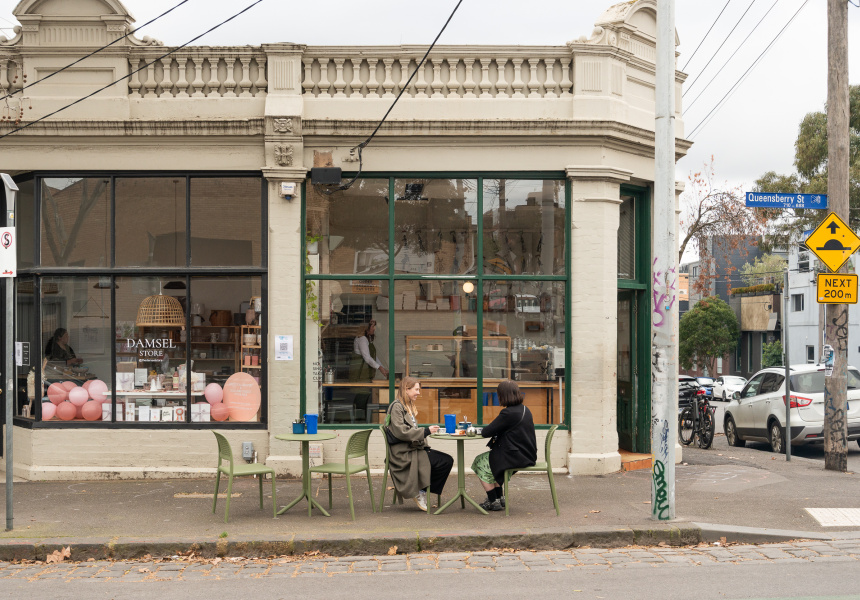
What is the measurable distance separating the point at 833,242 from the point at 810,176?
18.1 metres

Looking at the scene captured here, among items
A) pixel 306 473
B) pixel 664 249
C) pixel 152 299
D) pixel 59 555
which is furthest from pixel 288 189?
pixel 59 555

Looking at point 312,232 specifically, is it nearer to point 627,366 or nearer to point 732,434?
point 627,366

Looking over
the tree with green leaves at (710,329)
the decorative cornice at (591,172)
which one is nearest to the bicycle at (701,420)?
the decorative cornice at (591,172)

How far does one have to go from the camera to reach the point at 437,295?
1184 centimetres

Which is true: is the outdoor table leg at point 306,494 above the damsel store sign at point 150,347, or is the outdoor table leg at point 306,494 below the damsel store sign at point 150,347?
below

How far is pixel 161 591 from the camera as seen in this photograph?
22.0 feet

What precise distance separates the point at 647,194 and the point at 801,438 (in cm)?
614

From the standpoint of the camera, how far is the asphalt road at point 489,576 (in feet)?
21.6

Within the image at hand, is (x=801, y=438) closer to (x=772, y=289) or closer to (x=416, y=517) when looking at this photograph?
(x=416, y=517)

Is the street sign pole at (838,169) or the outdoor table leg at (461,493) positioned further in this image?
the street sign pole at (838,169)

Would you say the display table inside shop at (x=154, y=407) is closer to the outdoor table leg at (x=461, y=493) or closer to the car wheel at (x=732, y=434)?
the outdoor table leg at (x=461, y=493)

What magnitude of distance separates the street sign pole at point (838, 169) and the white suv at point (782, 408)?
8.31ft

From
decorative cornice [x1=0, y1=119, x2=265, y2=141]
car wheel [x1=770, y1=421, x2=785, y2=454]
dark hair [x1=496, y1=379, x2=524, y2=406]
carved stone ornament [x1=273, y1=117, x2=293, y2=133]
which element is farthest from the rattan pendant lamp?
car wheel [x1=770, y1=421, x2=785, y2=454]

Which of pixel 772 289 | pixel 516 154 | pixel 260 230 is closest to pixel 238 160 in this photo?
pixel 260 230
